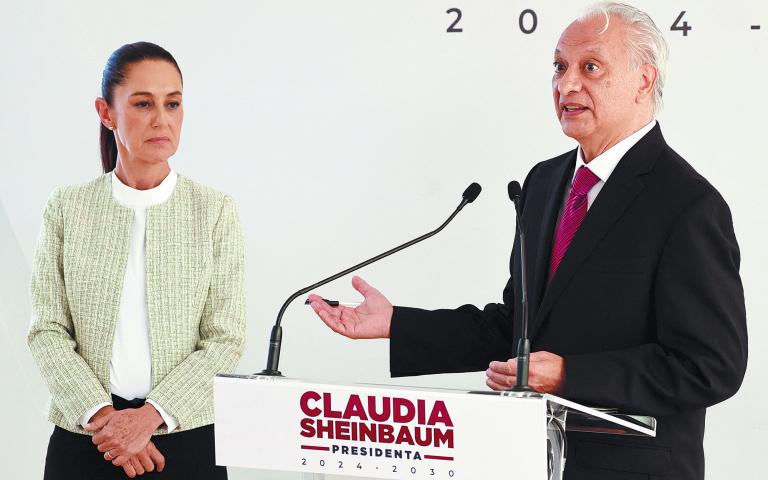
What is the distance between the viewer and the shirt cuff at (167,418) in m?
2.39

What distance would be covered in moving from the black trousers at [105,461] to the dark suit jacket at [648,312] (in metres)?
0.61

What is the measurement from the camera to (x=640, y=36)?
2246 millimetres

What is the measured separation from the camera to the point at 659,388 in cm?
195

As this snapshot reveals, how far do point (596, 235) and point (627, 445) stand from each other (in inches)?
16.2

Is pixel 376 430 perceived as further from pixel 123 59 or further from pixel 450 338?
pixel 123 59

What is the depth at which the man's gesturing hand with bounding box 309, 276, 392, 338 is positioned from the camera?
7.09 feet

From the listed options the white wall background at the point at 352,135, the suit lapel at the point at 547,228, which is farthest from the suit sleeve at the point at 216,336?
the white wall background at the point at 352,135

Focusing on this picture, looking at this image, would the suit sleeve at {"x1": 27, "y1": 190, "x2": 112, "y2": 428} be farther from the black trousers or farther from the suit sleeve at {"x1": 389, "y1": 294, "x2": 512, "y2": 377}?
the suit sleeve at {"x1": 389, "y1": 294, "x2": 512, "y2": 377}

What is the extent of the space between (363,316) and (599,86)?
69 cm

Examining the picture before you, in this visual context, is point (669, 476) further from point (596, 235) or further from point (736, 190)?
point (736, 190)

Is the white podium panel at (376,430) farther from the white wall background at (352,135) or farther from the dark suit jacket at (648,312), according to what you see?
the white wall background at (352,135)

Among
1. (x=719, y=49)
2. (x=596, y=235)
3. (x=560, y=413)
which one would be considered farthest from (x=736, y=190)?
(x=560, y=413)

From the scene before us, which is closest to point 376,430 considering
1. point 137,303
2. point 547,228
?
point 547,228

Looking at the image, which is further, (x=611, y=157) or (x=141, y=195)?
(x=141, y=195)
